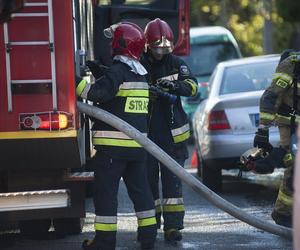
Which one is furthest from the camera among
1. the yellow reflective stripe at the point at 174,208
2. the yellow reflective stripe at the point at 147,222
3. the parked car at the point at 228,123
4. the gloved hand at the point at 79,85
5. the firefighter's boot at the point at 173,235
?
the parked car at the point at 228,123

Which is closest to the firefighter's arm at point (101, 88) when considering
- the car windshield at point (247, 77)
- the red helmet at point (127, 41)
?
the red helmet at point (127, 41)

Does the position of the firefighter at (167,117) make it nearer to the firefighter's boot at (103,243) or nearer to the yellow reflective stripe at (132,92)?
the yellow reflective stripe at (132,92)

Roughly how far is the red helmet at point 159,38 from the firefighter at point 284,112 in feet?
3.06

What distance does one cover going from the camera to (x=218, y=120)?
35.0 ft

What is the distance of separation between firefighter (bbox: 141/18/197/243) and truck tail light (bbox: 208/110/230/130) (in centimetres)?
235

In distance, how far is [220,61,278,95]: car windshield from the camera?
Answer: 443 inches

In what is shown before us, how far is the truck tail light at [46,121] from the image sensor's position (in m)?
6.62

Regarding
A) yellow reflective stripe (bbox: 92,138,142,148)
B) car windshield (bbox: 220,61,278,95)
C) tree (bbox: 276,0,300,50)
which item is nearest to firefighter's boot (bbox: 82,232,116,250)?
yellow reflective stripe (bbox: 92,138,142,148)

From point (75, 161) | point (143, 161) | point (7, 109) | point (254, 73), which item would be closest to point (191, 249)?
point (143, 161)

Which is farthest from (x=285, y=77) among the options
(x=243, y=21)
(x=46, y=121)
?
(x=243, y=21)

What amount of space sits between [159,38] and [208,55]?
39.9 feet

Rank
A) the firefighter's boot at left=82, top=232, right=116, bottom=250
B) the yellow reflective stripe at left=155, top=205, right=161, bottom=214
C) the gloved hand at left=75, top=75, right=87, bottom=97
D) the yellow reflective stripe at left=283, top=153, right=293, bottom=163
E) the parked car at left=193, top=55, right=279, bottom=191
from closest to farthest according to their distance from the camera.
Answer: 1. the gloved hand at left=75, top=75, right=87, bottom=97
2. the firefighter's boot at left=82, top=232, right=116, bottom=250
3. the yellow reflective stripe at left=283, top=153, right=293, bottom=163
4. the yellow reflective stripe at left=155, top=205, right=161, bottom=214
5. the parked car at left=193, top=55, right=279, bottom=191

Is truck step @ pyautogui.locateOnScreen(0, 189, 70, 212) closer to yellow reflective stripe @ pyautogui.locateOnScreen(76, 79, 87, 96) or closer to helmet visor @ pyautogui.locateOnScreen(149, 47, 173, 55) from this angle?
yellow reflective stripe @ pyautogui.locateOnScreen(76, 79, 87, 96)

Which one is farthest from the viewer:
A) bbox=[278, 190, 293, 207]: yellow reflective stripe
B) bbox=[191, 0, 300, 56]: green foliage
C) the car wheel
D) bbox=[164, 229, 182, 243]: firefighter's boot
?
bbox=[191, 0, 300, 56]: green foliage
